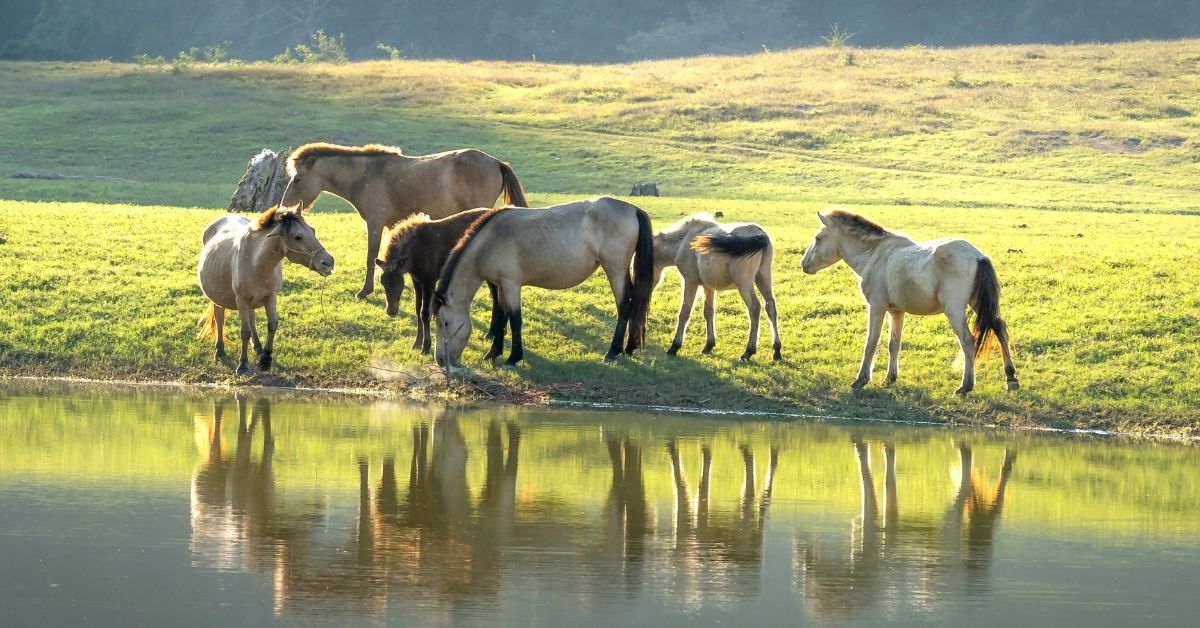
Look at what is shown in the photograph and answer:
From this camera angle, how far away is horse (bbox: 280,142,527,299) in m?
19.3

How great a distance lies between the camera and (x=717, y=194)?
3491cm

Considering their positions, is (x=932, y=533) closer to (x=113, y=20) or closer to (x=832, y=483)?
(x=832, y=483)

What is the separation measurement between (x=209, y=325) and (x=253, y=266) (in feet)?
5.22

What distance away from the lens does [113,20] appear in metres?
85.9

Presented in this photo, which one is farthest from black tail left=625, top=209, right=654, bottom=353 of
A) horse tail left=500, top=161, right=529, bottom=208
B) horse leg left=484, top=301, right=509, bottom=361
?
horse tail left=500, top=161, right=529, bottom=208

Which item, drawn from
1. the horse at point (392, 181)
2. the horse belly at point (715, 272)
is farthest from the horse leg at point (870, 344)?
the horse at point (392, 181)

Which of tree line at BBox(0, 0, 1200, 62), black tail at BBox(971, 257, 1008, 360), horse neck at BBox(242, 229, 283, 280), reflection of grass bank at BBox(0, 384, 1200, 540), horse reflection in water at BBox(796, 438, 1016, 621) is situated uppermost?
tree line at BBox(0, 0, 1200, 62)

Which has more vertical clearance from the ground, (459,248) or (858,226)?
(858,226)

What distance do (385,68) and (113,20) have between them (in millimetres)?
32686

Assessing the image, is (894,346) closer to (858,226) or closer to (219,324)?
(858,226)

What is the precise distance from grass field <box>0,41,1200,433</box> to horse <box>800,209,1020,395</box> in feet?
1.36

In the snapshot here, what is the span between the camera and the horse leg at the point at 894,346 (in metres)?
16.0

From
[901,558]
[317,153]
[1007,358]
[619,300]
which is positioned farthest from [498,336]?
[901,558]

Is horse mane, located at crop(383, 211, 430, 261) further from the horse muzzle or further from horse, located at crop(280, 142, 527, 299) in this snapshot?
horse, located at crop(280, 142, 527, 299)
